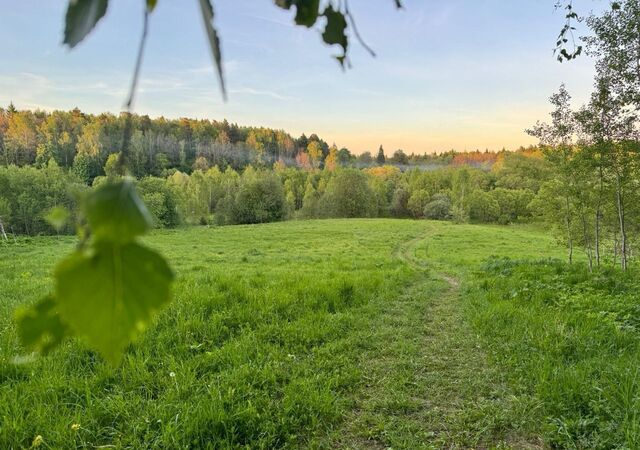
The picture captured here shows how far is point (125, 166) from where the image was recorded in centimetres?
38

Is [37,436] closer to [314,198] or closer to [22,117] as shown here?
[314,198]

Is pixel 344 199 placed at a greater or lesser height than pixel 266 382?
greater

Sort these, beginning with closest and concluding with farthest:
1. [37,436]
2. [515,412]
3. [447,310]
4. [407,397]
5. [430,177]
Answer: [37,436] < [515,412] < [407,397] < [447,310] < [430,177]

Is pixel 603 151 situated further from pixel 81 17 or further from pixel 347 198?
pixel 347 198

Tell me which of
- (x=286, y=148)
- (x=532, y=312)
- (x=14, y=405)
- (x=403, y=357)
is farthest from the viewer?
(x=286, y=148)

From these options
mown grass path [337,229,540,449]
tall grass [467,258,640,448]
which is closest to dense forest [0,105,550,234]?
tall grass [467,258,640,448]

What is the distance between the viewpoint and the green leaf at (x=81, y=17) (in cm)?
37

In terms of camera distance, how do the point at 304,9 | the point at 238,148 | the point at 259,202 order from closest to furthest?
1. the point at 304,9
2. the point at 259,202
3. the point at 238,148

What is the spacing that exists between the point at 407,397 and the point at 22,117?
3755 inches

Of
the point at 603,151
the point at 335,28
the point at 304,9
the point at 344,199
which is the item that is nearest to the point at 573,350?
the point at 335,28

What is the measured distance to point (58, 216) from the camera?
1.13 feet

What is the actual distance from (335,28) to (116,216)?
0.64 metres

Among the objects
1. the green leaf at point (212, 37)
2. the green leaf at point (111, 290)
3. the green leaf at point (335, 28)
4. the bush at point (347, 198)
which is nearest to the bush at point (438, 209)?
the bush at point (347, 198)

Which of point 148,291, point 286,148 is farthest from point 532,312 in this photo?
point 286,148
